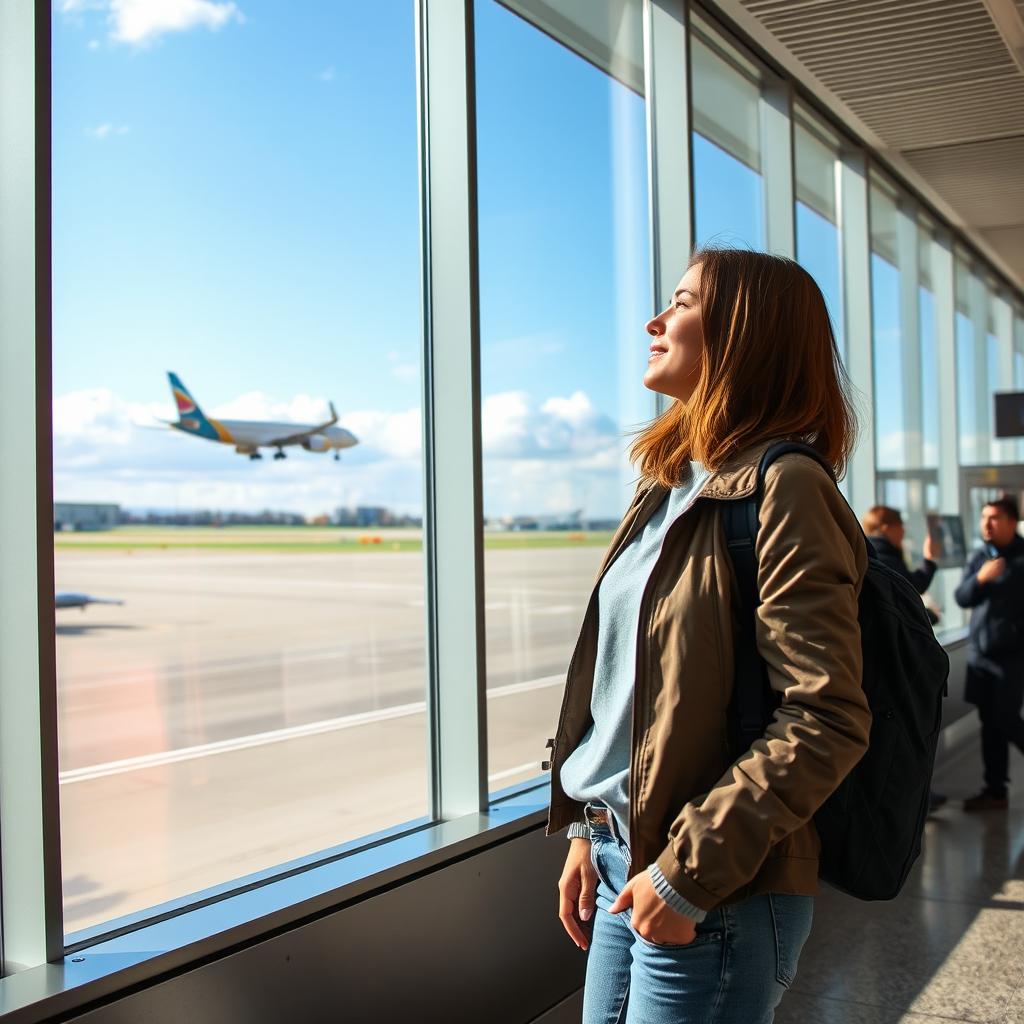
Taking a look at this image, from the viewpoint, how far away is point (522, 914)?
3.06 m

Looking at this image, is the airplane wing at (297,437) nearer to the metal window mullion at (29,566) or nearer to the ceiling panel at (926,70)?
the metal window mullion at (29,566)

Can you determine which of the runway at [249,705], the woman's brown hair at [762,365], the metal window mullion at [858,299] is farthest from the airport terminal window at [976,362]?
the woman's brown hair at [762,365]

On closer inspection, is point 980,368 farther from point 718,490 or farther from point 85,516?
point 718,490

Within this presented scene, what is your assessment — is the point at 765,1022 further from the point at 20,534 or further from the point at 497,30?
the point at 497,30

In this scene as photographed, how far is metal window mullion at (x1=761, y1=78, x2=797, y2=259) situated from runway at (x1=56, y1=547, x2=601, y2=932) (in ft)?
7.01

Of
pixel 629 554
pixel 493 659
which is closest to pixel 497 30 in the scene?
pixel 493 659

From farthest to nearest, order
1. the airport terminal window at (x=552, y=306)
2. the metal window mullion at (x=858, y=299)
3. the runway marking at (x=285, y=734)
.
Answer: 1. the metal window mullion at (x=858, y=299)
2. the runway marking at (x=285, y=734)
3. the airport terminal window at (x=552, y=306)

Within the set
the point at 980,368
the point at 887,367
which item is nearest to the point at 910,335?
the point at 887,367

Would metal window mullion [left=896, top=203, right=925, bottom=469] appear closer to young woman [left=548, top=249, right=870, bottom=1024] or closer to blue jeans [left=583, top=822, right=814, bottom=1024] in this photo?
young woman [left=548, top=249, right=870, bottom=1024]

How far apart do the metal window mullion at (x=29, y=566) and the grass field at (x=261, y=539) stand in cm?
82

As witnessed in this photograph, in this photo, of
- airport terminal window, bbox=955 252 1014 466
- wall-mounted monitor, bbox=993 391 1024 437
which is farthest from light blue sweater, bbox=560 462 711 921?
airport terminal window, bbox=955 252 1014 466

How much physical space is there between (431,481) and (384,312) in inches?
24.8

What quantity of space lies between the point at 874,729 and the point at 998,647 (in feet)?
17.7

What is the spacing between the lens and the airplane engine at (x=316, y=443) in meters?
3.49
